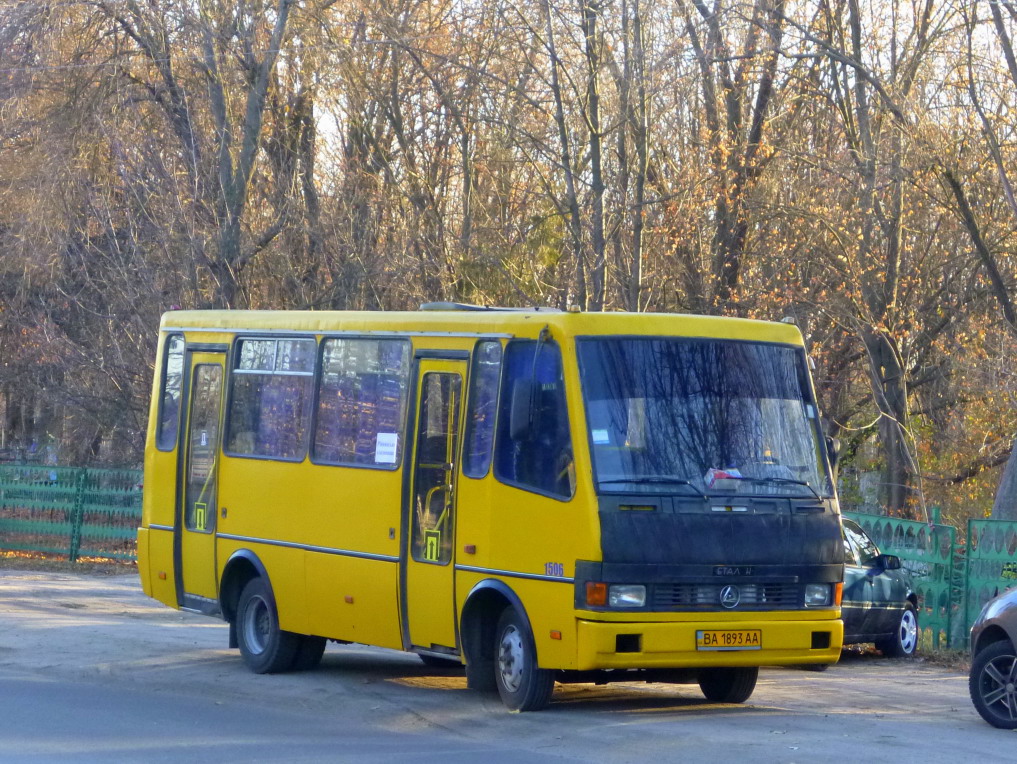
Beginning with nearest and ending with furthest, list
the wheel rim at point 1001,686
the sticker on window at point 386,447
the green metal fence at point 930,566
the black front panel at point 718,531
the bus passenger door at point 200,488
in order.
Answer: the black front panel at point 718,531 → the wheel rim at point 1001,686 → the sticker on window at point 386,447 → the bus passenger door at point 200,488 → the green metal fence at point 930,566

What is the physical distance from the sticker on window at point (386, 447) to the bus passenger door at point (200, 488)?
225 cm

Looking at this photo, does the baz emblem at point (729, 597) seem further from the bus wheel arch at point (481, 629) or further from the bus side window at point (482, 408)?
the bus side window at point (482, 408)

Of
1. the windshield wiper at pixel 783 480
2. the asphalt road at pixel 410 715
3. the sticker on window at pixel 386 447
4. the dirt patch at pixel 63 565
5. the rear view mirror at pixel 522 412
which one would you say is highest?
the rear view mirror at pixel 522 412

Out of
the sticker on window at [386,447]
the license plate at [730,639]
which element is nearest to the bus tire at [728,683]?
the license plate at [730,639]

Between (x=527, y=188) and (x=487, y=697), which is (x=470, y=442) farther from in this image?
(x=527, y=188)

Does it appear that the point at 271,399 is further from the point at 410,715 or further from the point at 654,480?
the point at 654,480

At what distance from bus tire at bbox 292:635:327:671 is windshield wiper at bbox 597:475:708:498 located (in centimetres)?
382

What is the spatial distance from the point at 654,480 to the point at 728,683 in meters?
2.09

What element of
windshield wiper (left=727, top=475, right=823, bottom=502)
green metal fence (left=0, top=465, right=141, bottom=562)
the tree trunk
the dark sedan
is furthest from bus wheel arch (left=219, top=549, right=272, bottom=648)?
green metal fence (left=0, top=465, right=141, bottom=562)

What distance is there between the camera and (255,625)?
12094 mm

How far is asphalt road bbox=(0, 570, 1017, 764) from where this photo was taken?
8.44 metres

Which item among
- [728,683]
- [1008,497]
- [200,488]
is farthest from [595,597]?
[1008,497]

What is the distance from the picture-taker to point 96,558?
878 inches

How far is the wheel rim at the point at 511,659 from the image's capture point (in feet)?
31.3
